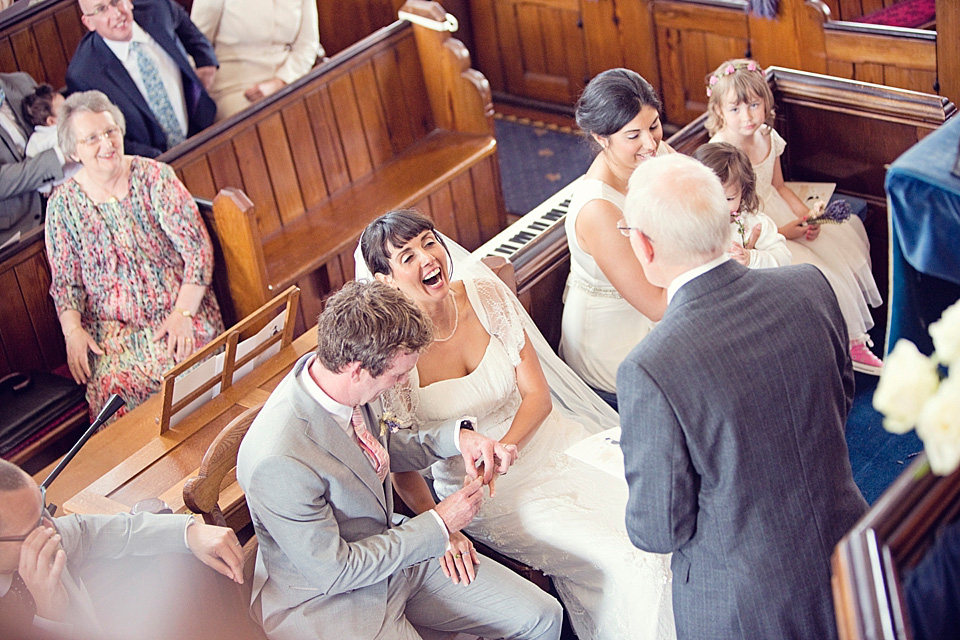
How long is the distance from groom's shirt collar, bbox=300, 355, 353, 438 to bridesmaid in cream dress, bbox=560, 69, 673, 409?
3.45ft

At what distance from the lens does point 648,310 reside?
3.33 m

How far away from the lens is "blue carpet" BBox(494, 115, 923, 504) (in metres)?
3.59

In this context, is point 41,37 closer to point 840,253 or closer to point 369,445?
point 369,445

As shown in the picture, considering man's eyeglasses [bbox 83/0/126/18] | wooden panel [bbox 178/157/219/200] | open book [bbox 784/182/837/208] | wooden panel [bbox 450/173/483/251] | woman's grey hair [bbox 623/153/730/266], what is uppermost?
man's eyeglasses [bbox 83/0/126/18]

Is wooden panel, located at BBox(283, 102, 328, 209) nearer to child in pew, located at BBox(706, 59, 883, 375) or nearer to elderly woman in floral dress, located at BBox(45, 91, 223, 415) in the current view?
elderly woman in floral dress, located at BBox(45, 91, 223, 415)

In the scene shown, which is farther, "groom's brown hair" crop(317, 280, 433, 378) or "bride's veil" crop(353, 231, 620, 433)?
"bride's veil" crop(353, 231, 620, 433)

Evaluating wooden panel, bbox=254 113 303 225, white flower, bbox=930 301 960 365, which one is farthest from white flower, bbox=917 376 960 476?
wooden panel, bbox=254 113 303 225

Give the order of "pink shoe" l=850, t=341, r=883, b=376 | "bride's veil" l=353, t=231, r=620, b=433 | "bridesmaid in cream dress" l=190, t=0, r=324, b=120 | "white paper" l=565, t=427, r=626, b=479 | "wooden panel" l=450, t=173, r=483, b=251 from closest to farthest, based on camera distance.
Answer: "white paper" l=565, t=427, r=626, b=479, "bride's veil" l=353, t=231, r=620, b=433, "pink shoe" l=850, t=341, r=883, b=376, "wooden panel" l=450, t=173, r=483, b=251, "bridesmaid in cream dress" l=190, t=0, r=324, b=120

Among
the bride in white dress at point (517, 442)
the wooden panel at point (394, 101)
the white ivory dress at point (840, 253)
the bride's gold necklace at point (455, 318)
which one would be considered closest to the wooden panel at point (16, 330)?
the bride in white dress at point (517, 442)

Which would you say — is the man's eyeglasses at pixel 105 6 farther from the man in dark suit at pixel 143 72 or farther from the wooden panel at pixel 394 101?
the wooden panel at pixel 394 101

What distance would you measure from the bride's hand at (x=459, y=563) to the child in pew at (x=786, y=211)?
1.86 m

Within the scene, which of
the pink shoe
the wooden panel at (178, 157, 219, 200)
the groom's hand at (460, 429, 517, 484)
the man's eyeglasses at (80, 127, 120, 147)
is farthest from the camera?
the wooden panel at (178, 157, 219, 200)

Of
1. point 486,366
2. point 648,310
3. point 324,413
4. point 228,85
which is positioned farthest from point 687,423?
point 228,85

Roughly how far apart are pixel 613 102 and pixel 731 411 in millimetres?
1621
